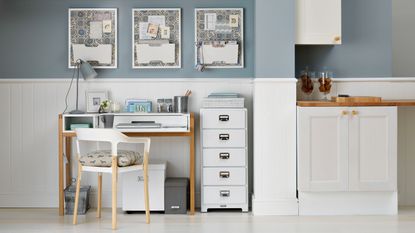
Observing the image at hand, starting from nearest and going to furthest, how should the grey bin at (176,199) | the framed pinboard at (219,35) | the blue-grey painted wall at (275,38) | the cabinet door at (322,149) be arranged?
1. the cabinet door at (322,149)
2. the blue-grey painted wall at (275,38)
3. the grey bin at (176,199)
4. the framed pinboard at (219,35)

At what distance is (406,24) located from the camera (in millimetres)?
5824

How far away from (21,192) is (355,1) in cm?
335

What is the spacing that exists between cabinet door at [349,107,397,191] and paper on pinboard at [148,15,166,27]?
5.97 ft

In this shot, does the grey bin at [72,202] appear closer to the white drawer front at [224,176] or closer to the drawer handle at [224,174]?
the white drawer front at [224,176]

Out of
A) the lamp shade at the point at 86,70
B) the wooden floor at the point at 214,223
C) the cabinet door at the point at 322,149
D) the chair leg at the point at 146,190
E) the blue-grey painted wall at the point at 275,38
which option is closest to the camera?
the wooden floor at the point at 214,223

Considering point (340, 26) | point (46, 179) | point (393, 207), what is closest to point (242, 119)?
point (340, 26)

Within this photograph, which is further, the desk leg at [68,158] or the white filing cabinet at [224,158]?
the desk leg at [68,158]

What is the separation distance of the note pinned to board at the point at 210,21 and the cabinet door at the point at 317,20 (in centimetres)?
77

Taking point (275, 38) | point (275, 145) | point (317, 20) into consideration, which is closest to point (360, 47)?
point (317, 20)

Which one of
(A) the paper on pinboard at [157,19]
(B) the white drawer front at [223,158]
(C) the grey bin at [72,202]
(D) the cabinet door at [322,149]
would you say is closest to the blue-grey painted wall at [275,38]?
(D) the cabinet door at [322,149]

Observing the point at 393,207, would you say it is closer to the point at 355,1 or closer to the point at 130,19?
the point at 355,1

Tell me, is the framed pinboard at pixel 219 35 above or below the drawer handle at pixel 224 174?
above

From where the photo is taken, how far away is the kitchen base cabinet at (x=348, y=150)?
4.72m

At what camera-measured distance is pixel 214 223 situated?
4570mm
